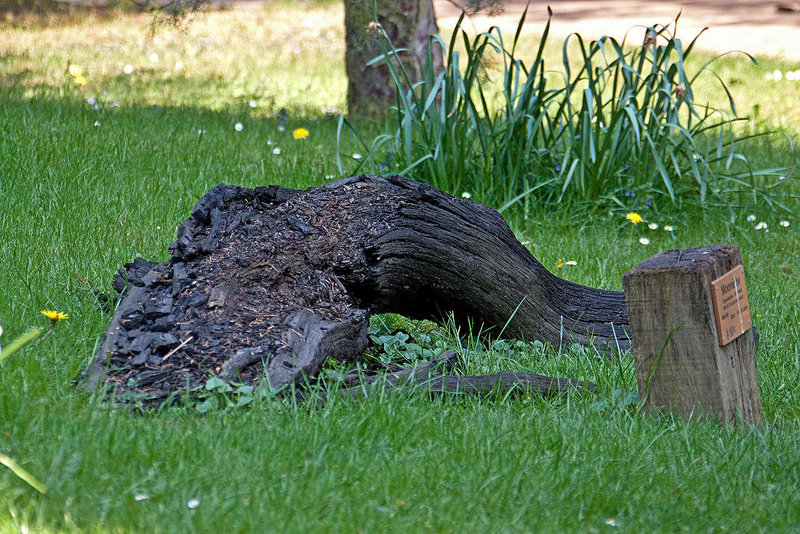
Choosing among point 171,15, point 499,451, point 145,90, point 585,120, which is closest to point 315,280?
point 499,451

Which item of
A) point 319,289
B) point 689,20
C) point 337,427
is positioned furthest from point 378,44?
point 689,20

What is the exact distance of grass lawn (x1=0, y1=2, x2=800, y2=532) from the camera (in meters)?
2.18

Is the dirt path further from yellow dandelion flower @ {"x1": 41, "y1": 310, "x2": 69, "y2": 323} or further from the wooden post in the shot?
yellow dandelion flower @ {"x1": 41, "y1": 310, "x2": 69, "y2": 323}

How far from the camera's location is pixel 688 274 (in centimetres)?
284

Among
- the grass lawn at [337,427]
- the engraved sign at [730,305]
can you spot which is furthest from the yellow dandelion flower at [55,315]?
the engraved sign at [730,305]

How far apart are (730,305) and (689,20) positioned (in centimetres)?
1346

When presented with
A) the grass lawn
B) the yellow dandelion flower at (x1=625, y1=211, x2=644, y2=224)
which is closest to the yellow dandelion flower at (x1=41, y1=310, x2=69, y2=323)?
the grass lawn

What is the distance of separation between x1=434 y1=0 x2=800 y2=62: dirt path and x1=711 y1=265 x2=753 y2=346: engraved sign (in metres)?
10.2

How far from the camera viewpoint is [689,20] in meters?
15.1

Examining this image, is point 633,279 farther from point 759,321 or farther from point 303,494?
point 759,321

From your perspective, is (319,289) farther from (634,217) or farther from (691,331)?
(634,217)

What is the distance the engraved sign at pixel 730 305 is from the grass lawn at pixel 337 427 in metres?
0.33

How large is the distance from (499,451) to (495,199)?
3.27 meters

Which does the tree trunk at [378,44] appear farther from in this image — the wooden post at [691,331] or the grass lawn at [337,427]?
the wooden post at [691,331]
